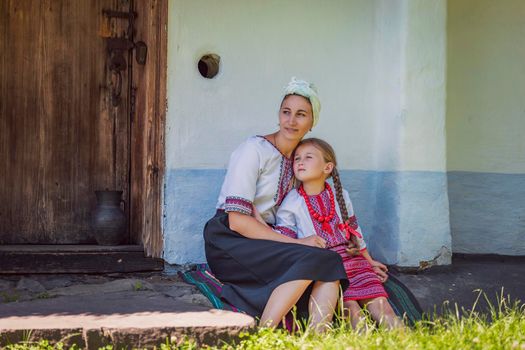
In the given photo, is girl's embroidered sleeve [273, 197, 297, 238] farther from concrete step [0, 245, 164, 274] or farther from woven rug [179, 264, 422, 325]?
concrete step [0, 245, 164, 274]

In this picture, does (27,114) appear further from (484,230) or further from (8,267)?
(484,230)

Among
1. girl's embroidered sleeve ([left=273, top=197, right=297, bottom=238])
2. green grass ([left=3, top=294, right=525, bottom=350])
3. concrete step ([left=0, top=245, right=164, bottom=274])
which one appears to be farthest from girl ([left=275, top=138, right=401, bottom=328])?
concrete step ([left=0, top=245, right=164, bottom=274])

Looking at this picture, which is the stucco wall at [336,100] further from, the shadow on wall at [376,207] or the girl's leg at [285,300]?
the girl's leg at [285,300]

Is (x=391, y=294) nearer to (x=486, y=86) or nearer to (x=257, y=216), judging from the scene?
(x=257, y=216)

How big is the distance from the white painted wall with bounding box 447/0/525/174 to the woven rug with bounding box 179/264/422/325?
1.54 meters

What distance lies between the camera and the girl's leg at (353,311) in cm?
400

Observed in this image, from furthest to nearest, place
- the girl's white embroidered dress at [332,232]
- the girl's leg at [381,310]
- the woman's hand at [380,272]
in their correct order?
the woman's hand at [380,272] < the girl's white embroidered dress at [332,232] < the girl's leg at [381,310]

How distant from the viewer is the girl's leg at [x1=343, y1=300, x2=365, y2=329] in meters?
4.00

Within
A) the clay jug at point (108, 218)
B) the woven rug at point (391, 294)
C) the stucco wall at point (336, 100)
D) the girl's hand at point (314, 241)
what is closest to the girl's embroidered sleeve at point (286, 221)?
the girl's hand at point (314, 241)

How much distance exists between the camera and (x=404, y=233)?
509 centimetres

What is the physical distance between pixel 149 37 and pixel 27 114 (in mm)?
979

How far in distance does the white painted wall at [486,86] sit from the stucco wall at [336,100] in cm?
68

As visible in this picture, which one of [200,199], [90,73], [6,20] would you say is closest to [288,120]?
[200,199]

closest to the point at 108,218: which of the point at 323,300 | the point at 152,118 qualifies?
the point at 152,118
